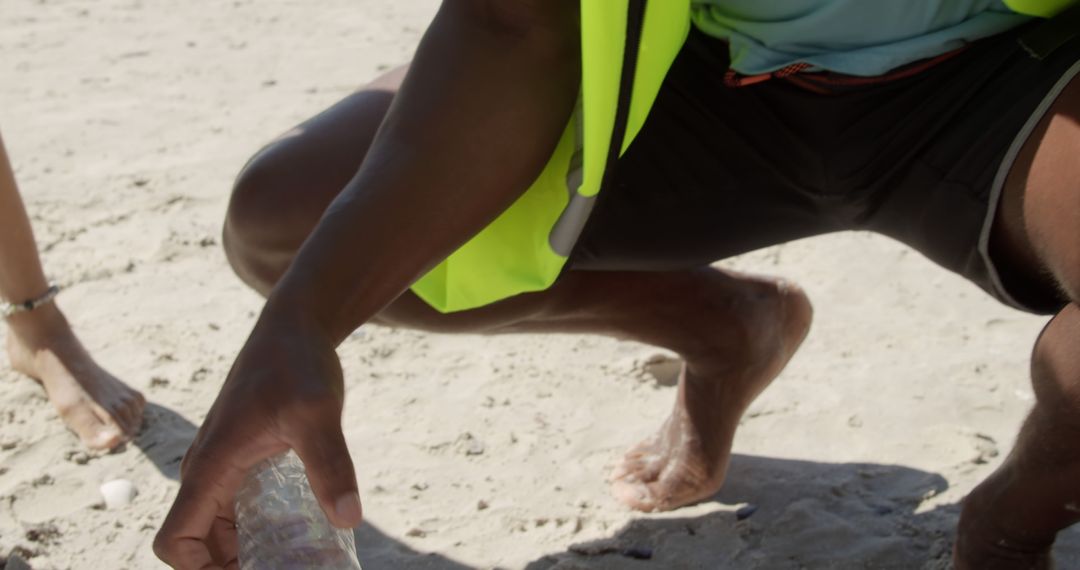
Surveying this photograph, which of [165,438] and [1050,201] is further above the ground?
[1050,201]

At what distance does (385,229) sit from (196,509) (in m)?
0.34

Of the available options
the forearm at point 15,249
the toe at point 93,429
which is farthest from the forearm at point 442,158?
the forearm at point 15,249

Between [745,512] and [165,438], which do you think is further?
[165,438]

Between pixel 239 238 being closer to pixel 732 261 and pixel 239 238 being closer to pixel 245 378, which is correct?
pixel 245 378

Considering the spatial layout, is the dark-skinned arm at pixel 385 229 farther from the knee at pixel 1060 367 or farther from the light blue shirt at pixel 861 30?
the knee at pixel 1060 367

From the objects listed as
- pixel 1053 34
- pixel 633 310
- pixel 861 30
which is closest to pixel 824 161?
pixel 861 30

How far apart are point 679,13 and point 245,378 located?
68 cm

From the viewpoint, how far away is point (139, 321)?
2686 mm

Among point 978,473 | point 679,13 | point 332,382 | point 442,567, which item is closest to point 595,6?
point 679,13

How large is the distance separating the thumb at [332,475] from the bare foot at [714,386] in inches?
37.8

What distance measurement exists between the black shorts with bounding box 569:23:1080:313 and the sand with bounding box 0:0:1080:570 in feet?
1.52

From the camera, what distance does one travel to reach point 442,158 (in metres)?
1.40

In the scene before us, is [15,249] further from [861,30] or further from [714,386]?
[861,30]

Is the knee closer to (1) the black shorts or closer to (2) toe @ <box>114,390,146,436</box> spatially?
(1) the black shorts
